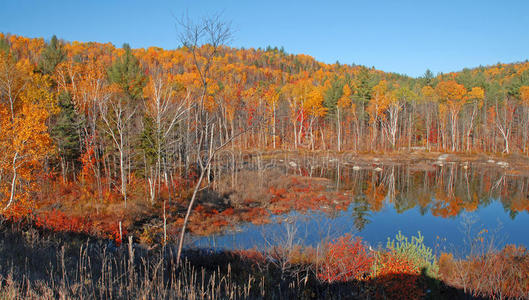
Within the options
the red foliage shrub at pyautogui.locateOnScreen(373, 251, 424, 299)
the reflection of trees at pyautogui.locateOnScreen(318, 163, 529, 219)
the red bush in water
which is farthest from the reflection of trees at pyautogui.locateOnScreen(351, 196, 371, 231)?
the red foliage shrub at pyautogui.locateOnScreen(373, 251, 424, 299)

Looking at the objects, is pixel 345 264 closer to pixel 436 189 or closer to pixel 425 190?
pixel 425 190

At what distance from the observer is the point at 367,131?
64.2m

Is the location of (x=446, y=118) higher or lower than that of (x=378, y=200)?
higher

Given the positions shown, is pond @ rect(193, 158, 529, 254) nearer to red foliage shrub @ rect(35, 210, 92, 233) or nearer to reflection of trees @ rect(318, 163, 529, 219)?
reflection of trees @ rect(318, 163, 529, 219)

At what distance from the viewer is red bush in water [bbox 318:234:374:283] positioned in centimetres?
925

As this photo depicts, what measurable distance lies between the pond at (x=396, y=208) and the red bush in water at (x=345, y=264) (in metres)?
0.84

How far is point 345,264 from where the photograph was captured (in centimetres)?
1004

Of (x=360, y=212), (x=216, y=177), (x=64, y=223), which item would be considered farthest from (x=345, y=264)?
(x=216, y=177)

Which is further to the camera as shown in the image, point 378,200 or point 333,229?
point 378,200

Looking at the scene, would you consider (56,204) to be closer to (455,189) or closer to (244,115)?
(455,189)

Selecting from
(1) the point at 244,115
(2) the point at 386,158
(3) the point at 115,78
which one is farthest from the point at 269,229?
(1) the point at 244,115

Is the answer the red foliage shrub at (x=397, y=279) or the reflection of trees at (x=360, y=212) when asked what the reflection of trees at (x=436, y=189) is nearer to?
the reflection of trees at (x=360, y=212)

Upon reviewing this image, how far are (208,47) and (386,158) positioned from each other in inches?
1798

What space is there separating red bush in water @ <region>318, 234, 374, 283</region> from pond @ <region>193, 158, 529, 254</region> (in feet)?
2.74
